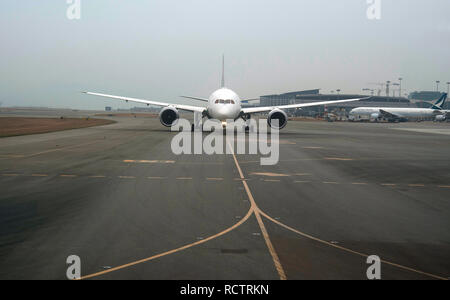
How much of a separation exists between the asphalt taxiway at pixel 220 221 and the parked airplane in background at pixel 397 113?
88500mm

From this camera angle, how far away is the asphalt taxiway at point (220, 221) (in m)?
7.41

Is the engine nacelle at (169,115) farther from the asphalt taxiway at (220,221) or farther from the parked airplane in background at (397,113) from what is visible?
the parked airplane in background at (397,113)

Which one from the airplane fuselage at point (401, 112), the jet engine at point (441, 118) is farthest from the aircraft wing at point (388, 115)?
the jet engine at point (441, 118)

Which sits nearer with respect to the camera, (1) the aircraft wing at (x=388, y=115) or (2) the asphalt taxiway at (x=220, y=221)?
(2) the asphalt taxiway at (x=220, y=221)

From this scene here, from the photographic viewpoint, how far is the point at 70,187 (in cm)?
1477

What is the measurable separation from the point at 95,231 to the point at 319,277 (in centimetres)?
534

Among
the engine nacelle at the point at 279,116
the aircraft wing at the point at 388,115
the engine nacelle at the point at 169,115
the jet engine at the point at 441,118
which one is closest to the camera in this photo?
the engine nacelle at the point at 169,115

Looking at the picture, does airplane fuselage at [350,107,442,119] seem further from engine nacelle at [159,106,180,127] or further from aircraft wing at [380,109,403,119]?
engine nacelle at [159,106,180,127]

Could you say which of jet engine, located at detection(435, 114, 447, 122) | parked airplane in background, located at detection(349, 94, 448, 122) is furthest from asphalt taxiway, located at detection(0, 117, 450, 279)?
jet engine, located at detection(435, 114, 447, 122)

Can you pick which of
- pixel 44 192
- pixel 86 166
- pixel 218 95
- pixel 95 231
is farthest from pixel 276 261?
pixel 218 95

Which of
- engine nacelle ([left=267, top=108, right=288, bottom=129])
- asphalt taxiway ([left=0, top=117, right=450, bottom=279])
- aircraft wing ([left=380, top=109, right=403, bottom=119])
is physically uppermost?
aircraft wing ([left=380, top=109, right=403, bottom=119])

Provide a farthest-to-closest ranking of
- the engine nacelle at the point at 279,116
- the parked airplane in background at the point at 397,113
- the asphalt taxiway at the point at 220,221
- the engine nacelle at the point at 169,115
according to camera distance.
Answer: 1. the parked airplane in background at the point at 397,113
2. the engine nacelle at the point at 279,116
3. the engine nacelle at the point at 169,115
4. the asphalt taxiway at the point at 220,221

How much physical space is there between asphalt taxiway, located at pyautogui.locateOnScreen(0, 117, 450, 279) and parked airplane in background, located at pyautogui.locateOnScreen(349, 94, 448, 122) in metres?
88.5

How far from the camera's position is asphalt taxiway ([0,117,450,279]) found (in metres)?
7.41
